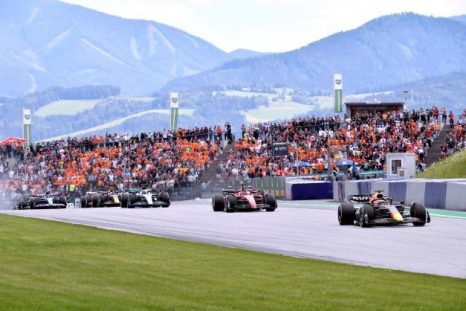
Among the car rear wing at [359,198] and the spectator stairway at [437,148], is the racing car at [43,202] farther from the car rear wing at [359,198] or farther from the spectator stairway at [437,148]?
the car rear wing at [359,198]

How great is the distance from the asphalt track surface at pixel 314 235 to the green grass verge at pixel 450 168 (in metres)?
8.91

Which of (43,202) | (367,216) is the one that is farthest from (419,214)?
(43,202)

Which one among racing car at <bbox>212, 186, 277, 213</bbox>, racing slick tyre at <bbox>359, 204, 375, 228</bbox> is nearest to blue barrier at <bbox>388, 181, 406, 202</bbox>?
racing car at <bbox>212, 186, 277, 213</bbox>

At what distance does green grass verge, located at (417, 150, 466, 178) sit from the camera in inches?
1726

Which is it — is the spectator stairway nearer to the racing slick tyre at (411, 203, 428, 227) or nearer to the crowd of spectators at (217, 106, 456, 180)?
the crowd of spectators at (217, 106, 456, 180)

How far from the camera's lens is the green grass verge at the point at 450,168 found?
43.8 meters

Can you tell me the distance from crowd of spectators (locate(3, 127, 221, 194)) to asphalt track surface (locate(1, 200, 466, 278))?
80.8 feet

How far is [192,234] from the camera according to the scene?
25.9 m

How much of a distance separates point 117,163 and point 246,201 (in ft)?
112

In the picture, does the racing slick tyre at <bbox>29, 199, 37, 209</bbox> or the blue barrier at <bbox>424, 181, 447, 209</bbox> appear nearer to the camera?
the blue barrier at <bbox>424, 181, 447, 209</bbox>

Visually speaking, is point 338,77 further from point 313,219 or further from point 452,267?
point 452,267

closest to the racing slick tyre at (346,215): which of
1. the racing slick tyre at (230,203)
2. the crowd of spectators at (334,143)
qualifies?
the racing slick tyre at (230,203)

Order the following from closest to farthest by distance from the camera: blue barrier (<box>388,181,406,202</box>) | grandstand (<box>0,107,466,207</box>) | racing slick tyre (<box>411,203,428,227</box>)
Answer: racing slick tyre (<box>411,203,428,227</box>) → blue barrier (<box>388,181,406,202</box>) → grandstand (<box>0,107,466,207</box>)

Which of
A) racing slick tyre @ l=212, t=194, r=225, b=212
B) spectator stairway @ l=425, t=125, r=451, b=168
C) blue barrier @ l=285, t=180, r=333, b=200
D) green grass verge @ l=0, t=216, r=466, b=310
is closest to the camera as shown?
green grass verge @ l=0, t=216, r=466, b=310
